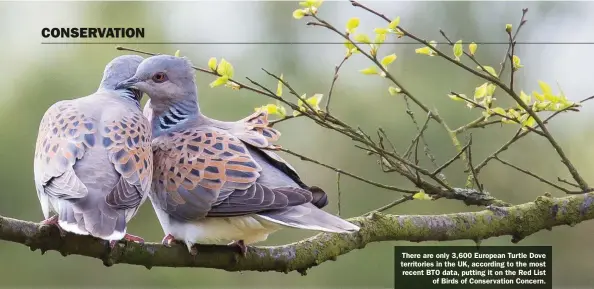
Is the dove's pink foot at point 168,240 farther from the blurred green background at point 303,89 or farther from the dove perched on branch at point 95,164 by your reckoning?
the blurred green background at point 303,89

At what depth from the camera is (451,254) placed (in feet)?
7.37

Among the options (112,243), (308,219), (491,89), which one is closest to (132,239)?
(112,243)

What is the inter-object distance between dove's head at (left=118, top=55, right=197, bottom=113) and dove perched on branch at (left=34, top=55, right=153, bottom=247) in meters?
0.05

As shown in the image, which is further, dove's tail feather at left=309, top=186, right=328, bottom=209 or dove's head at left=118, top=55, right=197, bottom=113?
dove's head at left=118, top=55, right=197, bottom=113

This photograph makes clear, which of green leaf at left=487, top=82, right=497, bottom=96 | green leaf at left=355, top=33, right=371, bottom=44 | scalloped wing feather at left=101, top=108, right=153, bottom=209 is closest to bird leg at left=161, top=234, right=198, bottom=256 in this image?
scalloped wing feather at left=101, top=108, right=153, bottom=209

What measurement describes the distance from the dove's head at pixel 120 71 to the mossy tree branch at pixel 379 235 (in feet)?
1.54

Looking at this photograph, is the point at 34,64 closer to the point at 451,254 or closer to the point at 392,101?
the point at 392,101

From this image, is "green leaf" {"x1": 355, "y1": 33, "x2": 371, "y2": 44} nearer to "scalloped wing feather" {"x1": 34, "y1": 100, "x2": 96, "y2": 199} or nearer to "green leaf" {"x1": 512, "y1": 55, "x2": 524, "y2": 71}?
"green leaf" {"x1": 512, "y1": 55, "x2": 524, "y2": 71}

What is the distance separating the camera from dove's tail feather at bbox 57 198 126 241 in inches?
56.9

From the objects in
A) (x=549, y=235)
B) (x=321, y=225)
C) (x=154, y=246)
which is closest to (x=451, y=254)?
(x=549, y=235)

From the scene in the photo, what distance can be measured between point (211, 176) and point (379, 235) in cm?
42

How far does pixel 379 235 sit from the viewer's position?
186 centimetres

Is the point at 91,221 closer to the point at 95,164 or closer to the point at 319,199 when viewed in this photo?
the point at 95,164

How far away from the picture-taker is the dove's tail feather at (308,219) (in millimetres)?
1536
